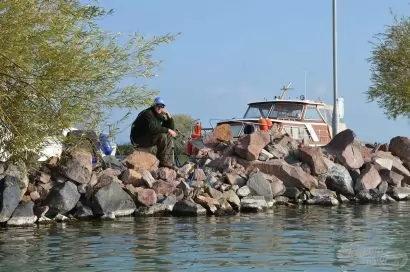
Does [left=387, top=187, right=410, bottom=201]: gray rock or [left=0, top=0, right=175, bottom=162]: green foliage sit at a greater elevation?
[left=0, top=0, right=175, bottom=162]: green foliage

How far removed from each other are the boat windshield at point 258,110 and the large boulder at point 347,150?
8.07 meters

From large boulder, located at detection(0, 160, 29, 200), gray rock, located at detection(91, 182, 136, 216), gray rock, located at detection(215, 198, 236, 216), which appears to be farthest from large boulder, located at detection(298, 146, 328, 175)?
large boulder, located at detection(0, 160, 29, 200)

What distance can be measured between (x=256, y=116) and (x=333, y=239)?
68.2 feet

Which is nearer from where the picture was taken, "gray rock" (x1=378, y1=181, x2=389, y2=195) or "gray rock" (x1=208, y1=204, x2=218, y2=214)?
"gray rock" (x1=208, y1=204, x2=218, y2=214)

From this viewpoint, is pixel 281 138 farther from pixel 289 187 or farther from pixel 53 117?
pixel 53 117

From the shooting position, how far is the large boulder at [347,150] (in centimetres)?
2470

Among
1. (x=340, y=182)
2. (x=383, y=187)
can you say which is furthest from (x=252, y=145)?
(x=383, y=187)

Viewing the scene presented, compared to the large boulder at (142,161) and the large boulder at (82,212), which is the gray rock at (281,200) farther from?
the large boulder at (82,212)

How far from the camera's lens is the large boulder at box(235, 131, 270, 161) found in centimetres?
2277

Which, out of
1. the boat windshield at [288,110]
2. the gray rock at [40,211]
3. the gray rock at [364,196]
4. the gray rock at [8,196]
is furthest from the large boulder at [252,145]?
the boat windshield at [288,110]

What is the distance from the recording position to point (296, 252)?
11.8m

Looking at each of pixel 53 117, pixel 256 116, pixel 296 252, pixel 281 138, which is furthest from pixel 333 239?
pixel 256 116

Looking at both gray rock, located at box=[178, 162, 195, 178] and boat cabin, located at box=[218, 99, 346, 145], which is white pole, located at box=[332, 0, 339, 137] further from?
gray rock, located at box=[178, 162, 195, 178]

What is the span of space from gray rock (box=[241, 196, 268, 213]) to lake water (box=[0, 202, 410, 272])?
34.7 inches
